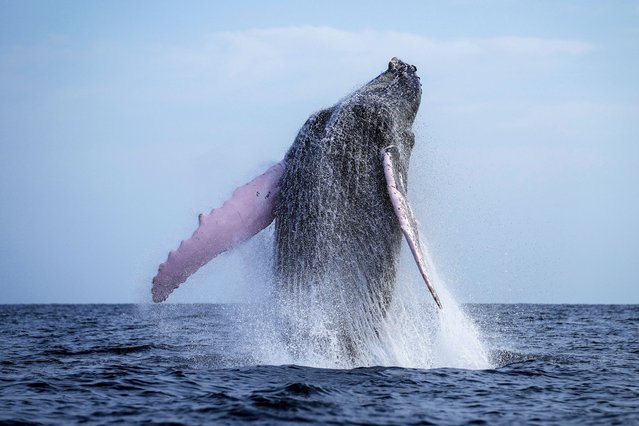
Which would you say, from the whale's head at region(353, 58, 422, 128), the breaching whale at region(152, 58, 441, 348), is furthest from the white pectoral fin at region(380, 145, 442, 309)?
the whale's head at region(353, 58, 422, 128)

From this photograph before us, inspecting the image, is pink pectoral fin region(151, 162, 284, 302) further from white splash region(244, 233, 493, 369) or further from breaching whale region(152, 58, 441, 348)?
white splash region(244, 233, 493, 369)

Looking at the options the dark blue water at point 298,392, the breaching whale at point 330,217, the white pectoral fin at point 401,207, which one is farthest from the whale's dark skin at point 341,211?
the dark blue water at point 298,392

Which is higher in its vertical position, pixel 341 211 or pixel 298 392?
pixel 341 211

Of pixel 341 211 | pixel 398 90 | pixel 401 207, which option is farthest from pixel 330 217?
pixel 398 90

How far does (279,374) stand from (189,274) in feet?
6.48

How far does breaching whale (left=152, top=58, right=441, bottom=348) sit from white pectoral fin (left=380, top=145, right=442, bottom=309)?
21mm

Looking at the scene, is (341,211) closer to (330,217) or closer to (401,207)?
(330,217)

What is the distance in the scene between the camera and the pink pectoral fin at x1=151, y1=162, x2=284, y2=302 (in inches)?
396

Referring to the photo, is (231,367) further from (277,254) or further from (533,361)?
(533,361)

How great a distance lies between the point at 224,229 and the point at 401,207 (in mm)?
2446

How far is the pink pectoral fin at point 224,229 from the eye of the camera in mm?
10062

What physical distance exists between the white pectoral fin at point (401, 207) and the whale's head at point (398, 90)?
80 centimetres

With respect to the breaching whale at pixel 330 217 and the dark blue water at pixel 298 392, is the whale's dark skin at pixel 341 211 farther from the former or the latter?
the dark blue water at pixel 298 392

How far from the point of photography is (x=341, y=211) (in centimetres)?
985
